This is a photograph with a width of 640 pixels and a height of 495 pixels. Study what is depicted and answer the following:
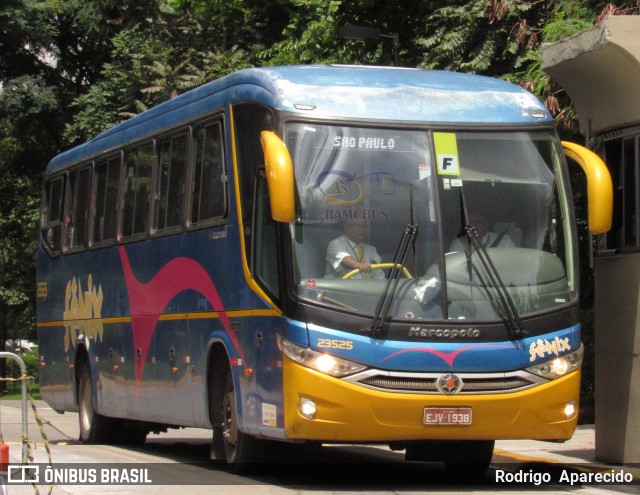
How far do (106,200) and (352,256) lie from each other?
699cm

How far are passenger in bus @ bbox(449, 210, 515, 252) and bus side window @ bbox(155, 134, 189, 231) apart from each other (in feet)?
12.7

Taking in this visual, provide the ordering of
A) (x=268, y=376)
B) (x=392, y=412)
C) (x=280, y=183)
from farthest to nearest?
(x=268, y=376) < (x=392, y=412) < (x=280, y=183)

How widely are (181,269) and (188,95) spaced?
1.87 m

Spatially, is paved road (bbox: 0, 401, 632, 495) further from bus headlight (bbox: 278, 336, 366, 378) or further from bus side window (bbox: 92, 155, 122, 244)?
bus side window (bbox: 92, 155, 122, 244)

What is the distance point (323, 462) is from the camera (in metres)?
13.8

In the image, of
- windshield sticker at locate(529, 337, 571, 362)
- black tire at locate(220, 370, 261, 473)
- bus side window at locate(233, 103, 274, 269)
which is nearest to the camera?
windshield sticker at locate(529, 337, 571, 362)

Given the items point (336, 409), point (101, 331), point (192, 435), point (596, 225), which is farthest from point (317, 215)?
point (192, 435)

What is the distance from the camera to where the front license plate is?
10383 mm

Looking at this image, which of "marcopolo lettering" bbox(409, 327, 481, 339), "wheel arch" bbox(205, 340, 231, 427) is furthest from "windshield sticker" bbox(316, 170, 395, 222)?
"wheel arch" bbox(205, 340, 231, 427)

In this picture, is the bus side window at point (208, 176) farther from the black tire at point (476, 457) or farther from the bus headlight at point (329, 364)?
the black tire at point (476, 457)

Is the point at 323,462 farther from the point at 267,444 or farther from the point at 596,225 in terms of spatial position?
the point at 596,225

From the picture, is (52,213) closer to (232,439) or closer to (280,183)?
(232,439)

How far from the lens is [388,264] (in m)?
10.6

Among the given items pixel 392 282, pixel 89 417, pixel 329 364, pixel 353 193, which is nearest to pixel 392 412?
pixel 329 364
